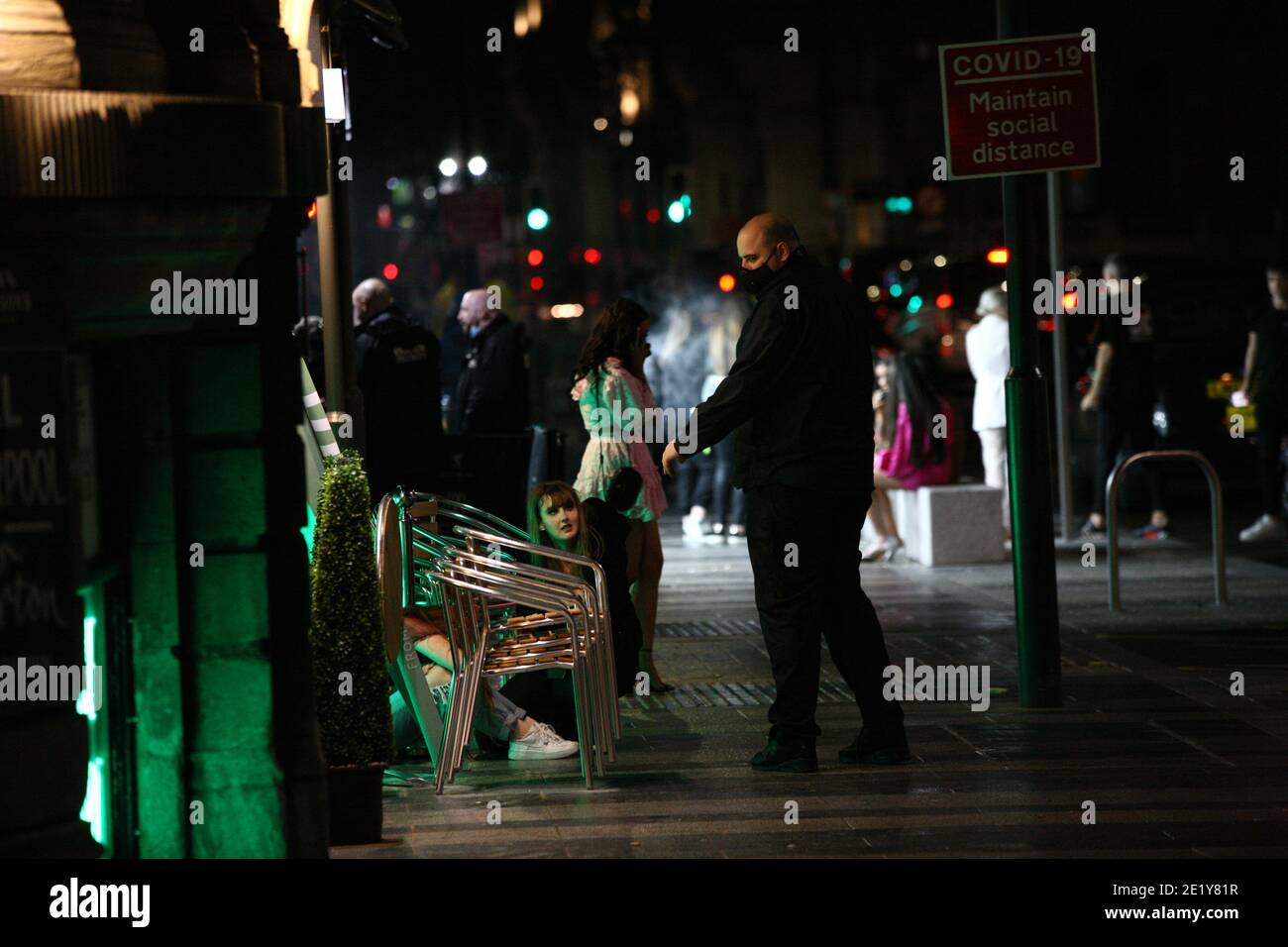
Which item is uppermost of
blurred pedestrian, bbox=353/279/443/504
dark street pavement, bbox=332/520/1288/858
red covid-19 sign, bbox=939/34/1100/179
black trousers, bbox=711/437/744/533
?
red covid-19 sign, bbox=939/34/1100/179

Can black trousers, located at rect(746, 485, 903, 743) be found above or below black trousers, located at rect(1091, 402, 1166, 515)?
below

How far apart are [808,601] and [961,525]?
7236mm

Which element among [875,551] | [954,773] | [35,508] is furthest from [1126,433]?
[35,508]

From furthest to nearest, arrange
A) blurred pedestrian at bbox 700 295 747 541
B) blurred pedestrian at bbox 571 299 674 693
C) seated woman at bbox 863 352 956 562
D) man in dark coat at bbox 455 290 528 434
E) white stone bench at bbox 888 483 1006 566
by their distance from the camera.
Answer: blurred pedestrian at bbox 700 295 747 541 < seated woman at bbox 863 352 956 562 < white stone bench at bbox 888 483 1006 566 < man in dark coat at bbox 455 290 528 434 < blurred pedestrian at bbox 571 299 674 693

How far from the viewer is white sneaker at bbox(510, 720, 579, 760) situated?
8031mm

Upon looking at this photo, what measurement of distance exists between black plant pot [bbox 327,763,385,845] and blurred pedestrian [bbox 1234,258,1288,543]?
10.3m

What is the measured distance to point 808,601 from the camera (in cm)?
751

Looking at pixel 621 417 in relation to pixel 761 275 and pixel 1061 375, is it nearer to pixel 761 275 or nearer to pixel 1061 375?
pixel 761 275

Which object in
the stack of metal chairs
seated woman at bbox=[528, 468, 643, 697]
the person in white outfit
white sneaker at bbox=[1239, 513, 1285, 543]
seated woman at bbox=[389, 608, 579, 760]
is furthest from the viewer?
white sneaker at bbox=[1239, 513, 1285, 543]

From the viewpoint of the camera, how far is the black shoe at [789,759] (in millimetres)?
7523

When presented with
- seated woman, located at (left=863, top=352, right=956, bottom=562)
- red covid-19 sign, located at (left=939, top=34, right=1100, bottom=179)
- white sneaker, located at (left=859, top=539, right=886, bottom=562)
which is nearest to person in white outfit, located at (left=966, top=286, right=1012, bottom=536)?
seated woman, located at (left=863, top=352, right=956, bottom=562)

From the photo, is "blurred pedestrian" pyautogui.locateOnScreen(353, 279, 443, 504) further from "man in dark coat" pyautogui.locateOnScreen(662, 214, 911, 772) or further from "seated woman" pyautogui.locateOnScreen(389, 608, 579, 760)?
"man in dark coat" pyautogui.locateOnScreen(662, 214, 911, 772)

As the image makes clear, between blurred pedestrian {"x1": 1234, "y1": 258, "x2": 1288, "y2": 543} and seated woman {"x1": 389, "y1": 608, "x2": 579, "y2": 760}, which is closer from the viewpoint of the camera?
seated woman {"x1": 389, "y1": 608, "x2": 579, "y2": 760}
